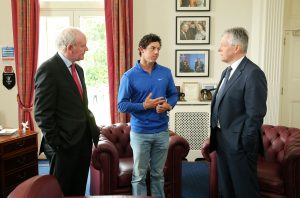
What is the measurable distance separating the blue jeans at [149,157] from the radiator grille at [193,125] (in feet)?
6.03

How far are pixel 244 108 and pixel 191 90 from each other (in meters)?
2.36

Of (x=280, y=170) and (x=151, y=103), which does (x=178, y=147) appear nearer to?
(x=151, y=103)

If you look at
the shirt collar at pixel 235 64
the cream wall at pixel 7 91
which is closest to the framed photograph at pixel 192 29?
the shirt collar at pixel 235 64

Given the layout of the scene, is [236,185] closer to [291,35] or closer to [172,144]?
[172,144]

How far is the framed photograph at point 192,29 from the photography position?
4.32 m

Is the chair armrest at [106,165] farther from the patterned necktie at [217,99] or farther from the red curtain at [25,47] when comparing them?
the red curtain at [25,47]

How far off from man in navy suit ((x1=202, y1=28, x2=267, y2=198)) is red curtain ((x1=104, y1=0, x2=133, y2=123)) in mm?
2223

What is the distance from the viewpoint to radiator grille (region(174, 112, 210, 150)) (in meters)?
4.21

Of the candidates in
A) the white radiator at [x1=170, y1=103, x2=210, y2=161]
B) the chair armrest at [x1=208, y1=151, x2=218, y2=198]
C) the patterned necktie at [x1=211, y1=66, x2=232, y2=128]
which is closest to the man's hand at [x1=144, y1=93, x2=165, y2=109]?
the patterned necktie at [x1=211, y1=66, x2=232, y2=128]

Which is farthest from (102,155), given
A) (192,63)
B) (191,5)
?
(191,5)

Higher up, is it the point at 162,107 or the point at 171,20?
the point at 171,20

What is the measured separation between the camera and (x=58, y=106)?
1895mm

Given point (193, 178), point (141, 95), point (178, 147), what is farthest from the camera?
point (193, 178)

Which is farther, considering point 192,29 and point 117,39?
point 192,29
